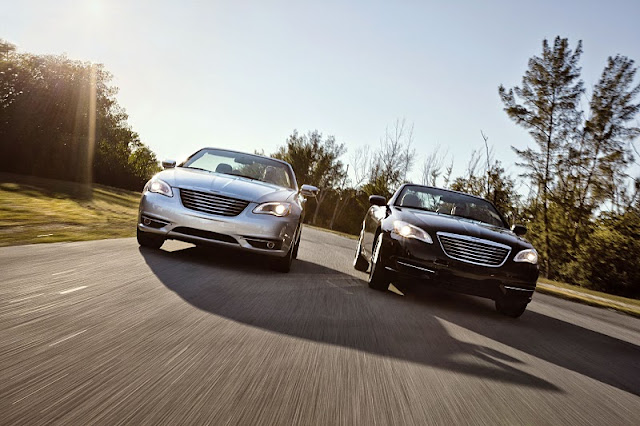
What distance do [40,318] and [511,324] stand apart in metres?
5.21

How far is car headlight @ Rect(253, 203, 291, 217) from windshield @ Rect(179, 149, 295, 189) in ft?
4.00

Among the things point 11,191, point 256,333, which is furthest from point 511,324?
point 11,191

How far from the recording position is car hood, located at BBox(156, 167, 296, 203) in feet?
24.0

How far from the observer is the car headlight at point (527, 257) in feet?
22.5

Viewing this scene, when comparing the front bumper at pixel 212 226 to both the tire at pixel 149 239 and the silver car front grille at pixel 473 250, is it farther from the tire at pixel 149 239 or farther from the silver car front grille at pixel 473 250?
the silver car front grille at pixel 473 250

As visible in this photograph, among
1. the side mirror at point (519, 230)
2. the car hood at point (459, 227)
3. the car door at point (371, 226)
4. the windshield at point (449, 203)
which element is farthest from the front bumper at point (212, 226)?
the side mirror at point (519, 230)

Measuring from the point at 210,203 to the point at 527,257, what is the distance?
4080mm

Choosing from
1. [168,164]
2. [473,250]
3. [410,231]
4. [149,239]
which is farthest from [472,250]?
[168,164]

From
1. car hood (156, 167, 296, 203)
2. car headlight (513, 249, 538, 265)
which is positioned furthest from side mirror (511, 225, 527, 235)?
car hood (156, 167, 296, 203)

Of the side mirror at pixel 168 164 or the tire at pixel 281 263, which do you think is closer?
the tire at pixel 281 263

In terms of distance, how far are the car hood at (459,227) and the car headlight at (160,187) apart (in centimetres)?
307

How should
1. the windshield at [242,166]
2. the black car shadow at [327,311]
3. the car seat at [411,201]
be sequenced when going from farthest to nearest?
the windshield at [242,166] → the car seat at [411,201] → the black car shadow at [327,311]

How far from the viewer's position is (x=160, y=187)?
7379mm

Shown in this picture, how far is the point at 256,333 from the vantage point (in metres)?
4.21
